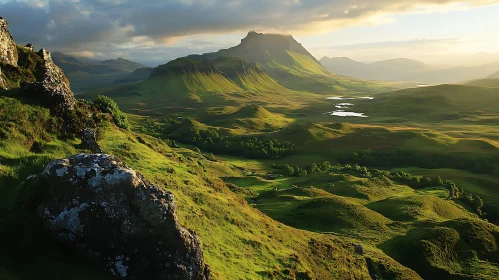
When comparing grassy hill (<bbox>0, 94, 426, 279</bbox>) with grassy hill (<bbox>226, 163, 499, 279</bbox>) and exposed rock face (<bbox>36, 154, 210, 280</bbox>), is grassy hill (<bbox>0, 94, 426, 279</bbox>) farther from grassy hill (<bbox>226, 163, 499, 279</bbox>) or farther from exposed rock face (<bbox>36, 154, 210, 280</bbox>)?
grassy hill (<bbox>226, 163, 499, 279</bbox>)

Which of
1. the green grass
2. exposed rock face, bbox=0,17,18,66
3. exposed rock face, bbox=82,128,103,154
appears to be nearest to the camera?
exposed rock face, bbox=82,128,103,154

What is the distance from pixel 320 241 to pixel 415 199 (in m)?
57.6

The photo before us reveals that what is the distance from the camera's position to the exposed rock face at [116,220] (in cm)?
2291

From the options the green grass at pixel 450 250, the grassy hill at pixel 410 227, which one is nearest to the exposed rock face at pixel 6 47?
the grassy hill at pixel 410 227

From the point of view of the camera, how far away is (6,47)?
48.9 meters

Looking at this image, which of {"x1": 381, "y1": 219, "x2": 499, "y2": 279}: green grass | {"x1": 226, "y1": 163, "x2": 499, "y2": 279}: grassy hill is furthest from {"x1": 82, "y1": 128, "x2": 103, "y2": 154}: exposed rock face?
{"x1": 381, "y1": 219, "x2": 499, "y2": 279}: green grass

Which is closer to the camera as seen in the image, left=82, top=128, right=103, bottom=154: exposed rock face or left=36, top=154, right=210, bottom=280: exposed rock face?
left=36, top=154, right=210, bottom=280: exposed rock face

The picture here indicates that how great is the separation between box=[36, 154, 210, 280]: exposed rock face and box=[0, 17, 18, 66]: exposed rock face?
34.6m

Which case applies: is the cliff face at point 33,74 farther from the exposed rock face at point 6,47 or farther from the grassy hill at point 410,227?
the grassy hill at point 410,227

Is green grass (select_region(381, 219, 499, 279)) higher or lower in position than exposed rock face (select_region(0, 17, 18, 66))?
lower

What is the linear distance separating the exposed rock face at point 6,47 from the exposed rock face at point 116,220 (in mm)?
34552

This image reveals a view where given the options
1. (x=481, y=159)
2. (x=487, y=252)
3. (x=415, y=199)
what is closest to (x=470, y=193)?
(x=415, y=199)

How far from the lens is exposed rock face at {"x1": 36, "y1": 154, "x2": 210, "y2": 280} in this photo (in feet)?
75.2

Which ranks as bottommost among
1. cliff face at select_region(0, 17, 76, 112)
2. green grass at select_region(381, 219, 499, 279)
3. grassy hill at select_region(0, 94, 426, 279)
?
green grass at select_region(381, 219, 499, 279)
